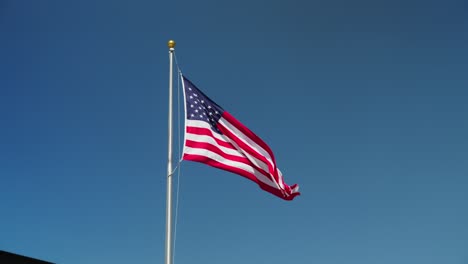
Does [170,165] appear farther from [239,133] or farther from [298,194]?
[298,194]

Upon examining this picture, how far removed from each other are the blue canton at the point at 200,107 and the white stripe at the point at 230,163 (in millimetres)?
1067

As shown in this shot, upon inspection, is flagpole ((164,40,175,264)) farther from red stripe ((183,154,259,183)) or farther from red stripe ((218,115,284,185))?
red stripe ((218,115,284,185))

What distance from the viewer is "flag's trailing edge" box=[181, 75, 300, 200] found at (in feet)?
52.5

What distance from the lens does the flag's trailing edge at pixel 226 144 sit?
52.5 feet

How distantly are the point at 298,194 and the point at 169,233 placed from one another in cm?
583

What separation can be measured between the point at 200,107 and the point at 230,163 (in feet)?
6.53

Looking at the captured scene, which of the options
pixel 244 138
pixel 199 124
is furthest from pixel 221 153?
pixel 244 138

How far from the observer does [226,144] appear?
17.0 meters

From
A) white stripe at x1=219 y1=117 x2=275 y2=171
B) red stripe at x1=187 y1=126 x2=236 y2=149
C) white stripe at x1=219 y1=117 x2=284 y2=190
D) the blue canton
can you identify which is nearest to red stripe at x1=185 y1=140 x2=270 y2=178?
white stripe at x1=219 y1=117 x2=284 y2=190

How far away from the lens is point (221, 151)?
16.5 meters

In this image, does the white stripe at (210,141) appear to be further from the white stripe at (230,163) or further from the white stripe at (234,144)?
the white stripe at (230,163)

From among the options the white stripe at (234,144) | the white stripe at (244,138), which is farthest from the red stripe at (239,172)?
the white stripe at (244,138)
